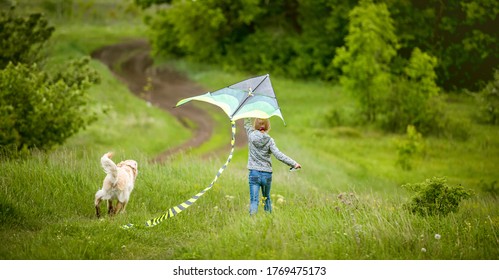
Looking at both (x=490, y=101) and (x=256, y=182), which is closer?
(x=256, y=182)

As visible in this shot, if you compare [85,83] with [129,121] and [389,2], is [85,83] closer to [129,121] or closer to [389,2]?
[129,121]

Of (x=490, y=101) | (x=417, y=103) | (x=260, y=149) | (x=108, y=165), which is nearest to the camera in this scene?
(x=108, y=165)

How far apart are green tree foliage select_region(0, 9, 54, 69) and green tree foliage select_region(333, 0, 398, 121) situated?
1208cm

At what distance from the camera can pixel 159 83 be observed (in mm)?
37219

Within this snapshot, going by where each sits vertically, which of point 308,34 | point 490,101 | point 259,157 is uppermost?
point 308,34

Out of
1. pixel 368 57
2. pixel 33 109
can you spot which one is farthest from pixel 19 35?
pixel 368 57

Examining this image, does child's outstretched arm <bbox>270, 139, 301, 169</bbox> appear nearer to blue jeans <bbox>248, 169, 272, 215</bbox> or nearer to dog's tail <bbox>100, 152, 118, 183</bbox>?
blue jeans <bbox>248, 169, 272, 215</bbox>

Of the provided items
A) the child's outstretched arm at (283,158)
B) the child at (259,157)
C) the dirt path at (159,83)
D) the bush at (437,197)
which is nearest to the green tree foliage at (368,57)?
the dirt path at (159,83)

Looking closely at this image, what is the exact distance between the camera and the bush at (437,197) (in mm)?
9469

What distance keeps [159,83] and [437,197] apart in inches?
1148

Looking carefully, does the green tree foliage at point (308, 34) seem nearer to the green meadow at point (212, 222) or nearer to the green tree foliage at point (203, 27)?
the green tree foliage at point (203, 27)

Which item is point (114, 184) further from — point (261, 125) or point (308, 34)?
point (308, 34)

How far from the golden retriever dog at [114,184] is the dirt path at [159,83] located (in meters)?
11.9

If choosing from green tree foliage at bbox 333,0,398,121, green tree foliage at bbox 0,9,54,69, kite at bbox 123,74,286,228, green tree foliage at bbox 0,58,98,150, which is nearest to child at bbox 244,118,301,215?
kite at bbox 123,74,286,228
